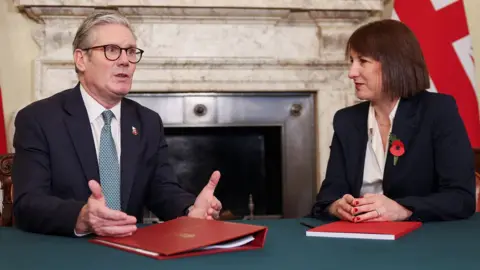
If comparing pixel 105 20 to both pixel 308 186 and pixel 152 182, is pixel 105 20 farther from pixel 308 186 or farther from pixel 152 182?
pixel 308 186

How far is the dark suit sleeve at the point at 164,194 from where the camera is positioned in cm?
187

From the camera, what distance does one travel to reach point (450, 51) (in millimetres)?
3146

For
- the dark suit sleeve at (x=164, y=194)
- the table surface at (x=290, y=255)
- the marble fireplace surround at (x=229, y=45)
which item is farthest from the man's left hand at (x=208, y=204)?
the marble fireplace surround at (x=229, y=45)

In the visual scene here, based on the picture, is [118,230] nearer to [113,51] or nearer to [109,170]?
[109,170]

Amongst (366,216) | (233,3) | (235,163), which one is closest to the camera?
(366,216)

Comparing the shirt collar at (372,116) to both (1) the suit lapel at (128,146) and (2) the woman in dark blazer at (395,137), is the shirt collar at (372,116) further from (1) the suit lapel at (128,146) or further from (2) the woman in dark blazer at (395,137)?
(1) the suit lapel at (128,146)

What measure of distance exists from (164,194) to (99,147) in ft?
0.91

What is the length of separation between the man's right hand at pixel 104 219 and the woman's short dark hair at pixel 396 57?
1.12 meters

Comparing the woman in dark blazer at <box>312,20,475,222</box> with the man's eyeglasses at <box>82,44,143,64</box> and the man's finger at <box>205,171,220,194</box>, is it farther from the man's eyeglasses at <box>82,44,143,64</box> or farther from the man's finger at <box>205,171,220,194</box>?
the man's eyeglasses at <box>82,44,143,64</box>

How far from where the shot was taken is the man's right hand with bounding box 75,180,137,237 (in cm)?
131

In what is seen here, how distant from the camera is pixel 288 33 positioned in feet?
11.7

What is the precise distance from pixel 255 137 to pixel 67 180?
2.22 m

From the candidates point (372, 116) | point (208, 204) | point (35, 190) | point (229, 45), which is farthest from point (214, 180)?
point (229, 45)

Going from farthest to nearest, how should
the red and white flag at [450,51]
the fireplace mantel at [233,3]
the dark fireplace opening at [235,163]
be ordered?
1. the dark fireplace opening at [235,163]
2. the fireplace mantel at [233,3]
3. the red and white flag at [450,51]
